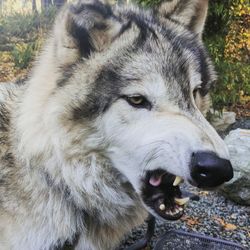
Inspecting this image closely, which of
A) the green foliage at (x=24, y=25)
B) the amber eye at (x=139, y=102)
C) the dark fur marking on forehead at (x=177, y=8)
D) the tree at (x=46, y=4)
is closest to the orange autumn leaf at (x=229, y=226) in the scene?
the dark fur marking on forehead at (x=177, y=8)

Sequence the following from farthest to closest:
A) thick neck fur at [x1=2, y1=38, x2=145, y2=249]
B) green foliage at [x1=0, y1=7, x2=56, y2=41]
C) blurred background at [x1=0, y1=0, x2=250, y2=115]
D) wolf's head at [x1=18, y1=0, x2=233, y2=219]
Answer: green foliage at [x1=0, y1=7, x2=56, y2=41] → blurred background at [x1=0, y1=0, x2=250, y2=115] → thick neck fur at [x1=2, y1=38, x2=145, y2=249] → wolf's head at [x1=18, y1=0, x2=233, y2=219]

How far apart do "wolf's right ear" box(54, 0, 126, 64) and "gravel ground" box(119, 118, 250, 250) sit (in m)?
2.00

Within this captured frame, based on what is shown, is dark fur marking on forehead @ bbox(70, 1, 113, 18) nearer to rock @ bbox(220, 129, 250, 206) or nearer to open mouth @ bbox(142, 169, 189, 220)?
open mouth @ bbox(142, 169, 189, 220)

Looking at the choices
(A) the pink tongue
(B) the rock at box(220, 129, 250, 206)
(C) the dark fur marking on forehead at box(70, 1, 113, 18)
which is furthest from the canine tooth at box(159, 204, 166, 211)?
(B) the rock at box(220, 129, 250, 206)

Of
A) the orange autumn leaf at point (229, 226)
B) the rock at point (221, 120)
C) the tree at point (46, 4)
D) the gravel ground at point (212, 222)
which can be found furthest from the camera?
the tree at point (46, 4)

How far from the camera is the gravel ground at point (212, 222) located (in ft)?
13.5

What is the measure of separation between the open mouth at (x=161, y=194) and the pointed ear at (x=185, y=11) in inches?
40.0

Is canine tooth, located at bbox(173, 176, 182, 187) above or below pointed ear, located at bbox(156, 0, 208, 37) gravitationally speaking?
below

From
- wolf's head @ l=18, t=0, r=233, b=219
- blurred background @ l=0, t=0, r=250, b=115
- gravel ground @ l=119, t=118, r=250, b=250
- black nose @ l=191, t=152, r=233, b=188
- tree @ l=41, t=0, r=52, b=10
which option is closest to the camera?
black nose @ l=191, t=152, r=233, b=188

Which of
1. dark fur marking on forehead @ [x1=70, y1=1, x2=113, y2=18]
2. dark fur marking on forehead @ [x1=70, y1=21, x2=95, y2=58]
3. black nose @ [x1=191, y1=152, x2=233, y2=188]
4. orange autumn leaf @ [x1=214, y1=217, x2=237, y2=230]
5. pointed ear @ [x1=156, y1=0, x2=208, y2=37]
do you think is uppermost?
dark fur marking on forehead @ [x1=70, y1=1, x2=113, y2=18]

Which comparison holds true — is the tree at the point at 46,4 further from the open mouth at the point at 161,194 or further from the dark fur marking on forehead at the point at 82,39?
the open mouth at the point at 161,194

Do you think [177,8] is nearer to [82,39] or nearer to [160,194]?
[82,39]

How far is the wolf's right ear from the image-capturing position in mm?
2309

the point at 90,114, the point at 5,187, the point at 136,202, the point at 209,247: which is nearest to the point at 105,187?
the point at 136,202
